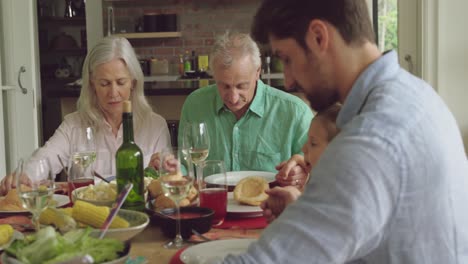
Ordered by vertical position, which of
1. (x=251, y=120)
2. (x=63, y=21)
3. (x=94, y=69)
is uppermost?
(x=63, y=21)

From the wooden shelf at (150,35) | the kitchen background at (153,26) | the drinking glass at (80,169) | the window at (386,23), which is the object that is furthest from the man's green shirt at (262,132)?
the wooden shelf at (150,35)

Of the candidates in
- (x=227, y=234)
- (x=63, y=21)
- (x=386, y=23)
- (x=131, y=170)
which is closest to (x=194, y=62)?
(x=63, y=21)

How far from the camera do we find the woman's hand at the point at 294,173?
1.97 m

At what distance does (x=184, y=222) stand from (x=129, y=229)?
16 cm

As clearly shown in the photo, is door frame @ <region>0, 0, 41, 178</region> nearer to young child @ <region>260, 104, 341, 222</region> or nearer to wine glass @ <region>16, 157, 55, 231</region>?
wine glass @ <region>16, 157, 55, 231</region>

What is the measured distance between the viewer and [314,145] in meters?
1.50

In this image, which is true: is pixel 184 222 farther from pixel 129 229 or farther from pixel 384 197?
pixel 384 197

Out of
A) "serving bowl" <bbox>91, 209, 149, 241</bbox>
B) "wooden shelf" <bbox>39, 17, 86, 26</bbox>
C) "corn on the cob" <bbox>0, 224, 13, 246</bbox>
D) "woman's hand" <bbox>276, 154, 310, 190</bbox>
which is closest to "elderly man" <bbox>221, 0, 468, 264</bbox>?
"serving bowl" <bbox>91, 209, 149, 241</bbox>

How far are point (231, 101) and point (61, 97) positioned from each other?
5.08 ft

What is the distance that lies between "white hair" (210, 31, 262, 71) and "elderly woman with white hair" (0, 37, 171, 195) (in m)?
0.36

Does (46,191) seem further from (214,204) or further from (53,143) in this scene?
(53,143)

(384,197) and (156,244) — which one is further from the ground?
(384,197)

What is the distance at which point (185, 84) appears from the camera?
3.75m

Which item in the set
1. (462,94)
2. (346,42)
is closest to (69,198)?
(346,42)
